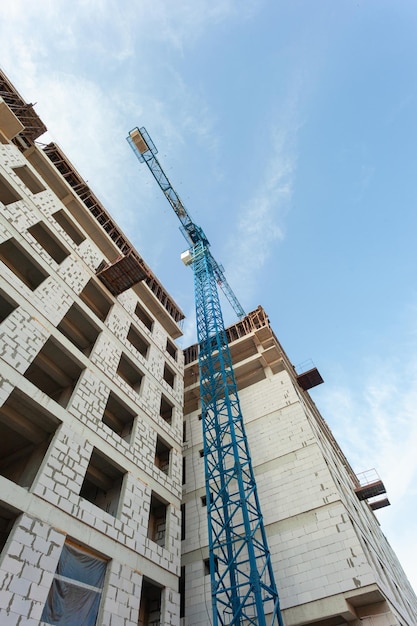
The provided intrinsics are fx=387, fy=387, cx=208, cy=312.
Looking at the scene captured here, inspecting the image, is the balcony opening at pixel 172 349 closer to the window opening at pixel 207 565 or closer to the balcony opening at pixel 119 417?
the balcony opening at pixel 119 417

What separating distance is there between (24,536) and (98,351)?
9.82 metres

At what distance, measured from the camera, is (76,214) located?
28469 mm

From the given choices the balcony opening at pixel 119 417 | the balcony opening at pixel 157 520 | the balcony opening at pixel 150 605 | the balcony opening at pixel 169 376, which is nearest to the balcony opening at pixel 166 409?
the balcony opening at pixel 169 376

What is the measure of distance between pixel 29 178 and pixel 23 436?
16.0m

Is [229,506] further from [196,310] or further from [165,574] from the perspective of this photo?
[196,310]

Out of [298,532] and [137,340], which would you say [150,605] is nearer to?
[298,532]

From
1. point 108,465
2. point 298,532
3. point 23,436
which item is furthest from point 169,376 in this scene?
point 23,436

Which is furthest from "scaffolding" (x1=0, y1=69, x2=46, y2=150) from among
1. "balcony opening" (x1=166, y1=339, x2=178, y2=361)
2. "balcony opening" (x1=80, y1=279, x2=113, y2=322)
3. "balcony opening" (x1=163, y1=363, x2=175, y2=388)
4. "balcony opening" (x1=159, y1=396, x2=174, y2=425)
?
"balcony opening" (x1=159, y1=396, x2=174, y2=425)

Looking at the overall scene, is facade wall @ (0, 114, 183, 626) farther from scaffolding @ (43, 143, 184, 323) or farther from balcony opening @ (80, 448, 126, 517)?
scaffolding @ (43, 143, 184, 323)

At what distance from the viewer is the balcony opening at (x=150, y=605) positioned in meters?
15.2

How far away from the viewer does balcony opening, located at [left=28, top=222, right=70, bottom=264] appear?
70.8ft

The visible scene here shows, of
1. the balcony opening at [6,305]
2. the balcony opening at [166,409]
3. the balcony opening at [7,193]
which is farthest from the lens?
the balcony opening at [166,409]

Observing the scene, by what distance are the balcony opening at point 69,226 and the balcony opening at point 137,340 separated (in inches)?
262

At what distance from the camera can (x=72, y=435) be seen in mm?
14852
